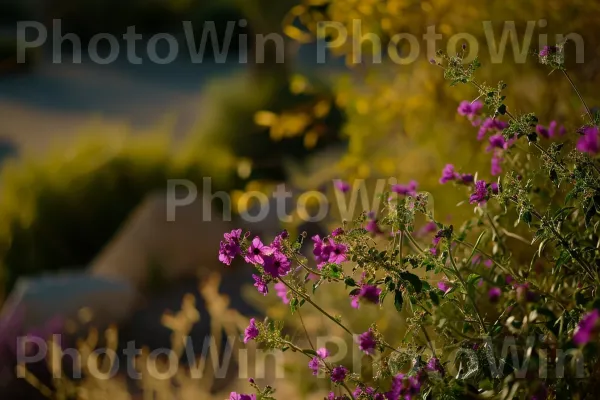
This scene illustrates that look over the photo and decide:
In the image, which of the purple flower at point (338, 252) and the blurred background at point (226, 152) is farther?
the blurred background at point (226, 152)

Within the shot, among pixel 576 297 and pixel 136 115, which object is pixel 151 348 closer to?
pixel 576 297

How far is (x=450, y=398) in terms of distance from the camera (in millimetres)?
1345

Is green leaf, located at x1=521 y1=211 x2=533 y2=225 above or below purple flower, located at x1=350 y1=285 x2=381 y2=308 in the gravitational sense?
above

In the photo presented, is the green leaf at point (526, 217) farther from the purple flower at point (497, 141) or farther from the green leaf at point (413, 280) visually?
the purple flower at point (497, 141)

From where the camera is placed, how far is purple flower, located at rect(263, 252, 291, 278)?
4.85 ft

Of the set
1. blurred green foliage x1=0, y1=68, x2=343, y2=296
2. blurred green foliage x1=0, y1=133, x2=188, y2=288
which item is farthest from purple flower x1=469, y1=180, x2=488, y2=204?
blurred green foliage x1=0, y1=133, x2=188, y2=288

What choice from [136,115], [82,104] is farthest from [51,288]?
[82,104]

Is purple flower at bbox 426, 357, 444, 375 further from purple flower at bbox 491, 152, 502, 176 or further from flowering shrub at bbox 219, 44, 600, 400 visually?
purple flower at bbox 491, 152, 502, 176

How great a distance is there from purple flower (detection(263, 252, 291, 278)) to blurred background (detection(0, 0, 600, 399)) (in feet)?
3.38

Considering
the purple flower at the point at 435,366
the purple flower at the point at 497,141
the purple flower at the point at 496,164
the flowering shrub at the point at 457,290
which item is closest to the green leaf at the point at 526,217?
the flowering shrub at the point at 457,290

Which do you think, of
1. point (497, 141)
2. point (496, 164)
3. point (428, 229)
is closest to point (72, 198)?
point (428, 229)

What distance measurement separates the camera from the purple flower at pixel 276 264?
58.2 inches

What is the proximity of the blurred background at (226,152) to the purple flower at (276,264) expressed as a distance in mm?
1030

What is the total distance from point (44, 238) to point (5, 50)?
10632 mm
